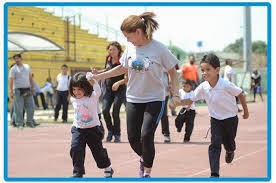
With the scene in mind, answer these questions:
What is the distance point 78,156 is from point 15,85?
778cm

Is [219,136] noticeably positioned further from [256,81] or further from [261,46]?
[256,81]

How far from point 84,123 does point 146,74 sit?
0.99 meters

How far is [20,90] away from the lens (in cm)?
1411

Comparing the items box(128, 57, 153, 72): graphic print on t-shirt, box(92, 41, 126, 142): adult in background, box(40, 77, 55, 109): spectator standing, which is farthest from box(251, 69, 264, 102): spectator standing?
box(128, 57, 153, 72): graphic print on t-shirt

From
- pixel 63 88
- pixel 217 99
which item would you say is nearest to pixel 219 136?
pixel 217 99

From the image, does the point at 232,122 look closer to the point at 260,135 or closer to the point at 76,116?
the point at 76,116

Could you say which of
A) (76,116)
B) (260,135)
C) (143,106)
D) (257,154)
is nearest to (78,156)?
(76,116)

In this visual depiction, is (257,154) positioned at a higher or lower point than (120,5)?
lower

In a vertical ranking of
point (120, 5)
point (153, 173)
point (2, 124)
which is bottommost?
point (153, 173)

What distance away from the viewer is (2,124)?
741cm

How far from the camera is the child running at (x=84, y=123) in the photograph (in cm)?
665

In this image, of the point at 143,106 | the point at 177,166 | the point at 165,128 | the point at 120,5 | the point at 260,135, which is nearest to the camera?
the point at 143,106

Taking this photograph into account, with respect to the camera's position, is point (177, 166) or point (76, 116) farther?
point (177, 166)

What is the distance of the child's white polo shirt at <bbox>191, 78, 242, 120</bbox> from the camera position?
22.3 feet
